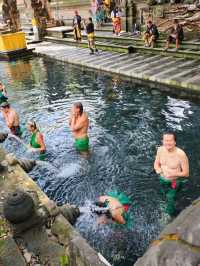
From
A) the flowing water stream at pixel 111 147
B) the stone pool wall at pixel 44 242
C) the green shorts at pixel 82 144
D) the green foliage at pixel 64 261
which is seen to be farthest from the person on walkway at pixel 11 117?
the green foliage at pixel 64 261

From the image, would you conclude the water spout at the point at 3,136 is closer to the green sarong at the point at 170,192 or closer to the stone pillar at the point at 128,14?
the green sarong at the point at 170,192

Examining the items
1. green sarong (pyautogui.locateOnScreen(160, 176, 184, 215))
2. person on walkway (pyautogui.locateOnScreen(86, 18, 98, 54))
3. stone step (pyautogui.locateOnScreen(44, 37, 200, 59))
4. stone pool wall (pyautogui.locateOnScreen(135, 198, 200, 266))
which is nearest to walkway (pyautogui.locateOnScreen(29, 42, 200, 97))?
stone step (pyautogui.locateOnScreen(44, 37, 200, 59))

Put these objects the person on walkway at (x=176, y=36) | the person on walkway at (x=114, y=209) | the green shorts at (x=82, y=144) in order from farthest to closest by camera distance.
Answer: the person on walkway at (x=176, y=36) < the green shorts at (x=82, y=144) < the person on walkway at (x=114, y=209)

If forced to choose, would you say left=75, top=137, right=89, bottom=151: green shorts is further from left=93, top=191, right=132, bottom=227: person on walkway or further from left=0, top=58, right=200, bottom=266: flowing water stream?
left=93, top=191, right=132, bottom=227: person on walkway

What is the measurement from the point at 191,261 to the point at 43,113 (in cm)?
1152

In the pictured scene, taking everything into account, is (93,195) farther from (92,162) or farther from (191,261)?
(191,261)

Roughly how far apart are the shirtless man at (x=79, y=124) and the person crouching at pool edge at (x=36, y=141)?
0.96 metres

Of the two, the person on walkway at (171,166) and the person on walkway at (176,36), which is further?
the person on walkway at (176,36)

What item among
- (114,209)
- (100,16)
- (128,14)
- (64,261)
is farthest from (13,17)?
(64,261)

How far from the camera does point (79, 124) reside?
869cm

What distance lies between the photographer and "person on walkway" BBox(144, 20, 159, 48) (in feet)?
59.7

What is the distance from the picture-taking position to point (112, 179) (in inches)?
318

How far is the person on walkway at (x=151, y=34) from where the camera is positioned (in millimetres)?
18188

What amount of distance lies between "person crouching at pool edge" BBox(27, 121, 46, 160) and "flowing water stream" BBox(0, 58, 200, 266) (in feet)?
0.91
